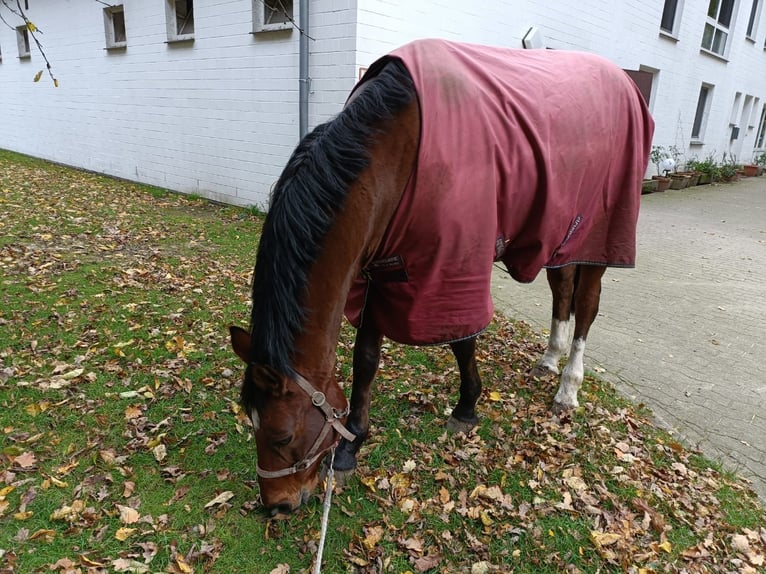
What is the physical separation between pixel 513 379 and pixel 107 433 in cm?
266

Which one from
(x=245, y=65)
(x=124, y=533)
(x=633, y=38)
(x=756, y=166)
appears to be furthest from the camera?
(x=756, y=166)

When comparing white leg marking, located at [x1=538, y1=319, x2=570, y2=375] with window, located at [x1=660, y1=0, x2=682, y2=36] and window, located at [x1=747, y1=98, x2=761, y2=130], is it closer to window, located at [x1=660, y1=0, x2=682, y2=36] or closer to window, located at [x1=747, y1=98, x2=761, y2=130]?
window, located at [x1=660, y1=0, x2=682, y2=36]

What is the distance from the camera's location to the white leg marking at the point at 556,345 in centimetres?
359

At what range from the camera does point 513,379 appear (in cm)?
365

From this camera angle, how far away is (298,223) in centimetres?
169

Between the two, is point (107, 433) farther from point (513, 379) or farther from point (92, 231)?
point (92, 231)

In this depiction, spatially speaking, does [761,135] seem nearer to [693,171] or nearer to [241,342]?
[693,171]

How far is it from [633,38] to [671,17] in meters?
2.89

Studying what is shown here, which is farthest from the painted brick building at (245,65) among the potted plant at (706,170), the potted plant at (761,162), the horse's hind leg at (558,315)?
the potted plant at (761,162)

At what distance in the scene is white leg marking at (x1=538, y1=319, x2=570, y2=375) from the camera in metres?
3.59

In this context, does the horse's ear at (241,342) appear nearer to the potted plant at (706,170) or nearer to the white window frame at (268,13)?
the white window frame at (268,13)

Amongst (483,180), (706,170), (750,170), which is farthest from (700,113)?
(483,180)

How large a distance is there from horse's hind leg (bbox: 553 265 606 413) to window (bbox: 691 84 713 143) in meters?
15.5

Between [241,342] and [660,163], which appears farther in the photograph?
[660,163]
